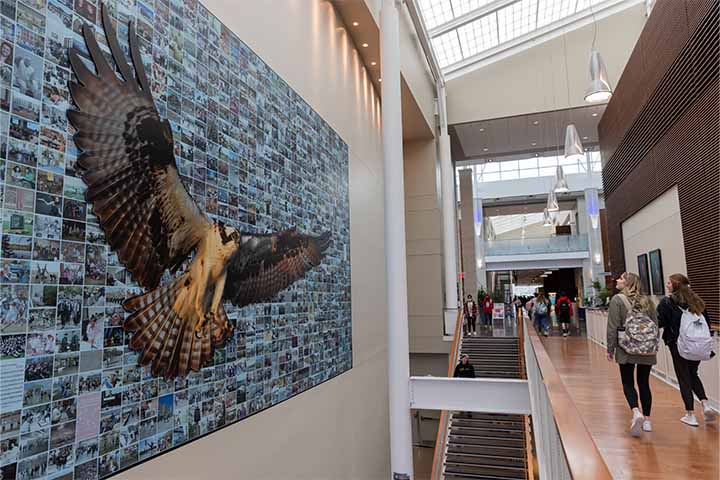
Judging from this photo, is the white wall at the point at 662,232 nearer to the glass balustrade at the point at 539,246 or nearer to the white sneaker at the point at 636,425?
the white sneaker at the point at 636,425

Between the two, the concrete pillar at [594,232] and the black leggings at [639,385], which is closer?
the black leggings at [639,385]

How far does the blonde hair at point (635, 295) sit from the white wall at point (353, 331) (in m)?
3.66

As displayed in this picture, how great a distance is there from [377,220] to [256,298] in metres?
5.15

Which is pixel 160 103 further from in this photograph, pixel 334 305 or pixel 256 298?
pixel 334 305

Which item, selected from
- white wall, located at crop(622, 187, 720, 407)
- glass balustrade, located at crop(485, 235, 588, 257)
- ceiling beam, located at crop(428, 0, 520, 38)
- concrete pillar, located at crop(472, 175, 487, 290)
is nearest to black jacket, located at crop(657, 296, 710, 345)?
white wall, located at crop(622, 187, 720, 407)

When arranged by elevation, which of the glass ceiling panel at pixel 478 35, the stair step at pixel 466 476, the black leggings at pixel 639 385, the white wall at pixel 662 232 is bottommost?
the stair step at pixel 466 476

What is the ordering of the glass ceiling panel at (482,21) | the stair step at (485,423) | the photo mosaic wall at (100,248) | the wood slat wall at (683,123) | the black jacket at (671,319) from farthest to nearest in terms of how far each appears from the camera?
the glass ceiling panel at (482,21) → the stair step at (485,423) → the wood slat wall at (683,123) → the black jacket at (671,319) → the photo mosaic wall at (100,248)

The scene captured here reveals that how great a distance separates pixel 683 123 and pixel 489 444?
7.35 metres

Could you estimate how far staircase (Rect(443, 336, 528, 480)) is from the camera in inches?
387

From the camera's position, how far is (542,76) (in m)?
15.2

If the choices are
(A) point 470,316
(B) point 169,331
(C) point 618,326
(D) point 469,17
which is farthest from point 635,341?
(A) point 470,316

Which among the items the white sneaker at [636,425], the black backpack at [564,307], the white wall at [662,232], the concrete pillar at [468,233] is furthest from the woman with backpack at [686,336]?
the concrete pillar at [468,233]

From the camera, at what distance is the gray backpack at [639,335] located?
5047mm

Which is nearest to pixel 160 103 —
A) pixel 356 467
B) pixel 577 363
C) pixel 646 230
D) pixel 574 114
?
pixel 356 467
